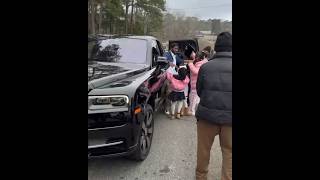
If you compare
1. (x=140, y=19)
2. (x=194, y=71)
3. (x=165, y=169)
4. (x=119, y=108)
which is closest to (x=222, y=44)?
(x=119, y=108)

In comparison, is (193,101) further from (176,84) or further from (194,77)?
(176,84)

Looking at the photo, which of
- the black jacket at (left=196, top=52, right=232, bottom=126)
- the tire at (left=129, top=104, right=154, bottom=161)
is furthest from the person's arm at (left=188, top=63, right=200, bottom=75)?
the black jacket at (left=196, top=52, right=232, bottom=126)

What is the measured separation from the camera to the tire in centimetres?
383

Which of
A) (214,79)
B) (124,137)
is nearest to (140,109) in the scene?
(124,137)

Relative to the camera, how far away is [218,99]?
294cm

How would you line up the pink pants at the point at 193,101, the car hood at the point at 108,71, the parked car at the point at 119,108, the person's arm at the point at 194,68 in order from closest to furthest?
the parked car at the point at 119,108 < the car hood at the point at 108,71 < the person's arm at the point at 194,68 < the pink pants at the point at 193,101

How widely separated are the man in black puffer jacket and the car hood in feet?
3.54

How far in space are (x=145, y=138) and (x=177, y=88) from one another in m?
→ 2.41

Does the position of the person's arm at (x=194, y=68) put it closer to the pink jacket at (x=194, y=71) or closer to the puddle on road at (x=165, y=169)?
the pink jacket at (x=194, y=71)

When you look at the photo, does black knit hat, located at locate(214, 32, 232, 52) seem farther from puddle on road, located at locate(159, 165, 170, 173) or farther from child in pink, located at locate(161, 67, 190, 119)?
child in pink, located at locate(161, 67, 190, 119)

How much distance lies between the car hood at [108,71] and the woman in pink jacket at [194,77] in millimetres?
2057

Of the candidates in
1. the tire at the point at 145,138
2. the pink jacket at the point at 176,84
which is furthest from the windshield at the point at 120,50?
the pink jacket at the point at 176,84

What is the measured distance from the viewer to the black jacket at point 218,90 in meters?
2.92
